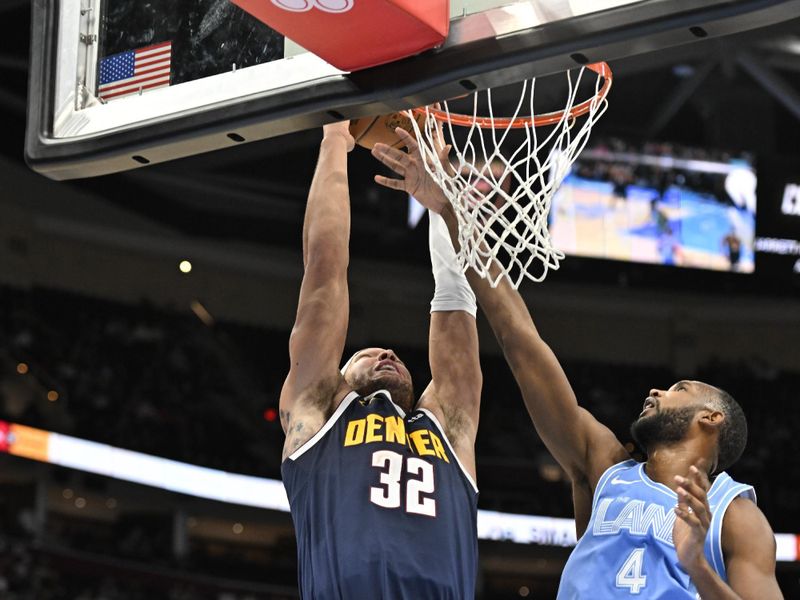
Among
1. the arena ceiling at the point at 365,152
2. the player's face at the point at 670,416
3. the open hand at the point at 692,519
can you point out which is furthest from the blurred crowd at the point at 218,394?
the open hand at the point at 692,519

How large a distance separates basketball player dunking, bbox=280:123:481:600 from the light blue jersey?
0.35 m

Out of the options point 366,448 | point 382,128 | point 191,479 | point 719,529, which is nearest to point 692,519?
point 719,529

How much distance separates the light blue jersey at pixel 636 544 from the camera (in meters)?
3.47

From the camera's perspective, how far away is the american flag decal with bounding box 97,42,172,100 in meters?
3.27

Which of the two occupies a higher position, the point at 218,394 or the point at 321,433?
the point at 218,394

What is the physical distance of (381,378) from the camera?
3918mm

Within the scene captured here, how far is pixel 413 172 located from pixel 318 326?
0.61 meters

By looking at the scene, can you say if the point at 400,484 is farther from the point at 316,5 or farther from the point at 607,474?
the point at 316,5

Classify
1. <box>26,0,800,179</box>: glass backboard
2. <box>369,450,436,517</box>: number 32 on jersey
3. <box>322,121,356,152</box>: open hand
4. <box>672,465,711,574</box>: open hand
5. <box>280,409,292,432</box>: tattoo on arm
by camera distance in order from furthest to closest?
<box>322,121,356,152</box>: open hand, <box>280,409,292,432</box>: tattoo on arm, <box>369,450,436,517</box>: number 32 on jersey, <box>672,465,711,574</box>: open hand, <box>26,0,800,179</box>: glass backboard

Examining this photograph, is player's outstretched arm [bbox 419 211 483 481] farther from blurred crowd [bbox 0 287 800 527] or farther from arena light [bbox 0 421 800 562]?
blurred crowd [bbox 0 287 800 527]

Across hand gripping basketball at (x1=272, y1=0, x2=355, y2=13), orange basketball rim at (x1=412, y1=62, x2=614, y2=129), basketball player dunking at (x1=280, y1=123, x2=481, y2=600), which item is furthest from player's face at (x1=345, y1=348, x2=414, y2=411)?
hand gripping basketball at (x1=272, y1=0, x2=355, y2=13)

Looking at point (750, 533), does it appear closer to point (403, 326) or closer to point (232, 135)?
point (232, 135)

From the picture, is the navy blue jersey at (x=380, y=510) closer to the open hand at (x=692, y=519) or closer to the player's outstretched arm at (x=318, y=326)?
the player's outstretched arm at (x=318, y=326)

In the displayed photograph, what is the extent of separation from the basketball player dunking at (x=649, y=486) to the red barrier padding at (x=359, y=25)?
2.95ft
